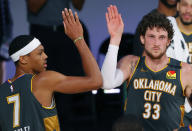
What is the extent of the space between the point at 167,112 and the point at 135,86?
424 millimetres

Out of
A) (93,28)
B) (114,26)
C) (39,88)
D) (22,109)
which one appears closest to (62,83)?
(39,88)

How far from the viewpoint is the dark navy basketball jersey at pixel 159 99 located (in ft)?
13.8

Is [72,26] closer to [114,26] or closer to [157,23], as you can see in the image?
[114,26]

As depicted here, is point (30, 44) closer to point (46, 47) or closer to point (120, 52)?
point (46, 47)

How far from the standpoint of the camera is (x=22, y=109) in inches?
156

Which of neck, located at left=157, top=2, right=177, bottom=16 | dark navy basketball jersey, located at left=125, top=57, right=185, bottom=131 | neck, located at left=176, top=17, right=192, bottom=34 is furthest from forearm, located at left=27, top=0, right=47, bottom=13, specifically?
dark navy basketball jersey, located at left=125, top=57, right=185, bottom=131

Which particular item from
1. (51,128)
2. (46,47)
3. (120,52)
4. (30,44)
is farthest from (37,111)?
(120,52)

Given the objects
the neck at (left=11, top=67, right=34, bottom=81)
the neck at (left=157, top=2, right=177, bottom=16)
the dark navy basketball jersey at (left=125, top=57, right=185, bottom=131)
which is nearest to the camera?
the neck at (left=11, top=67, right=34, bottom=81)

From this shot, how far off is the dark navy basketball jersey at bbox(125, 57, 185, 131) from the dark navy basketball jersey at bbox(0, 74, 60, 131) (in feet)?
3.02

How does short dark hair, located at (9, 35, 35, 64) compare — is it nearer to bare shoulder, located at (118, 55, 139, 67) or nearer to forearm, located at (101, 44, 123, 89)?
forearm, located at (101, 44, 123, 89)

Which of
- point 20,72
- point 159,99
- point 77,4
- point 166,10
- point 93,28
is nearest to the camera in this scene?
point 20,72

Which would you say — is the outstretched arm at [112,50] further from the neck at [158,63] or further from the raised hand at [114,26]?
the neck at [158,63]

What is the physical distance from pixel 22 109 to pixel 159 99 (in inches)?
55.1

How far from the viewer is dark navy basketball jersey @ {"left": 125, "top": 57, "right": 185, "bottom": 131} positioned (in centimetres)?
421
